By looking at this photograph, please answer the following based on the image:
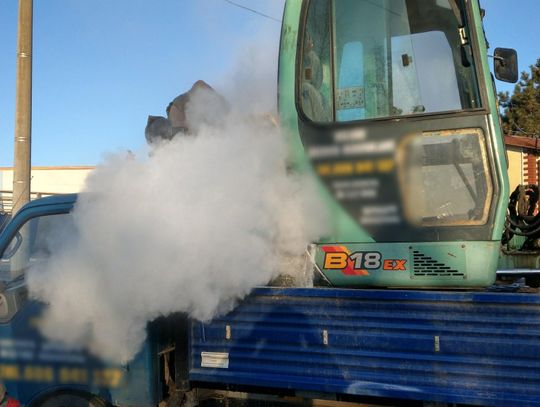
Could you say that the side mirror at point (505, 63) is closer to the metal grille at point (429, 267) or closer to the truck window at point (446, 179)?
the truck window at point (446, 179)

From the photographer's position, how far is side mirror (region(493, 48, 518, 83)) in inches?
137

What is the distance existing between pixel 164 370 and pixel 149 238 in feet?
3.37

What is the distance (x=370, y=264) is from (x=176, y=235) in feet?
3.97

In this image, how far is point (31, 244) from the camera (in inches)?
158

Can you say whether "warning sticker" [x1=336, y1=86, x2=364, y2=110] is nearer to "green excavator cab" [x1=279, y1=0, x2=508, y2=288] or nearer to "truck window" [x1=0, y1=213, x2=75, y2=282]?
"green excavator cab" [x1=279, y1=0, x2=508, y2=288]

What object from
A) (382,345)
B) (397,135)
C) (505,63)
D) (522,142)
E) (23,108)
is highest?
(23,108)

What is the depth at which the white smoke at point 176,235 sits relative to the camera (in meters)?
3.35

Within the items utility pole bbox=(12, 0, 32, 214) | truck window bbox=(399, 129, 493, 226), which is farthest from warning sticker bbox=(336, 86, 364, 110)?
utility pole bbox=(12, 0, 32, 214)

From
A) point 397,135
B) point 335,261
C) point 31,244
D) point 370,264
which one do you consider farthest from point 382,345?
point 31,244

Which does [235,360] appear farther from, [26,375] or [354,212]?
[26,375]

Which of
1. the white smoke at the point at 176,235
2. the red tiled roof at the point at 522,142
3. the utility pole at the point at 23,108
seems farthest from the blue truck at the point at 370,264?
the red tiled roof at the point at 522,142

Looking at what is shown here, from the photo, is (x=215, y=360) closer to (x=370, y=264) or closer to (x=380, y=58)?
(x=370, y=264)

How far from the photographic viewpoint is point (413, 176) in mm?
3344

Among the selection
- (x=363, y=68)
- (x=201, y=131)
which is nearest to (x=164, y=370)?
(x=201, y=131)
